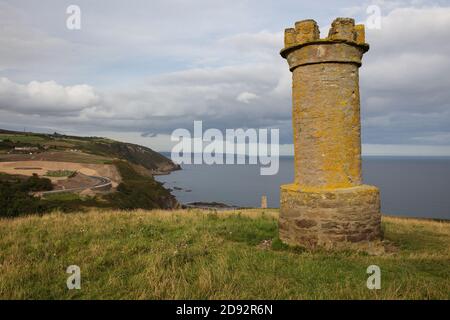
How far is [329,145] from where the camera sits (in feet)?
24.9

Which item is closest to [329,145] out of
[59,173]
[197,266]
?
[197,266]

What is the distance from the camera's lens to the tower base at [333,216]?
7246 millimetres

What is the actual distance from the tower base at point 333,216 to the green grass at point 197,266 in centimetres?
36

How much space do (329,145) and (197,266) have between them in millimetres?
3924

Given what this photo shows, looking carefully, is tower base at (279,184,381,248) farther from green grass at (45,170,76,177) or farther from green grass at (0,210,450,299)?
green grass at (45,170,76,177)

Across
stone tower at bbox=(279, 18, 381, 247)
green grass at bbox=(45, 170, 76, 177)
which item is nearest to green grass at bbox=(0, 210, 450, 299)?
stone tower at bbox=(279, 18, 381, 247)

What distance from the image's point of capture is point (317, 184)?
7.68 m

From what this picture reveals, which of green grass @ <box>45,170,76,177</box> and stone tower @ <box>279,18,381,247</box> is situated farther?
green grass @ <box>45,170,76,177</box>

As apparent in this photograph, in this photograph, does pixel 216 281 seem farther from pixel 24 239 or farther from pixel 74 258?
pixel 24 239

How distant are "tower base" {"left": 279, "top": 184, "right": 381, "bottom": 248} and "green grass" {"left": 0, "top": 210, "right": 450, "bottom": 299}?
1.19ft

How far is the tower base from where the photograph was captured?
285 inches

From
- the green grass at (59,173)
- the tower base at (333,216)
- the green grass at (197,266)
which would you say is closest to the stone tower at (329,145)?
the tower base at (333,216)

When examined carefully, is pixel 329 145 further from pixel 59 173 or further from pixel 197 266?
pixel 59 173
